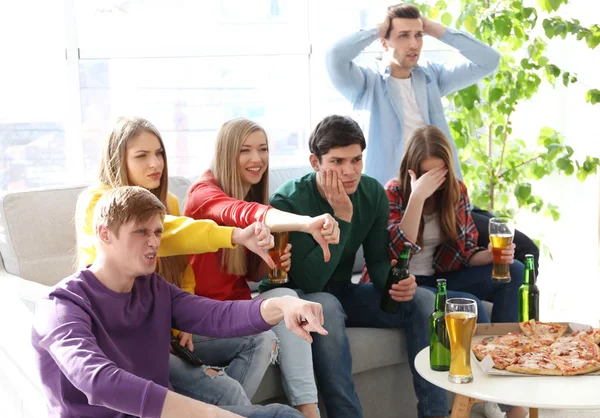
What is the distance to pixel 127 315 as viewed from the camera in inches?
77.2

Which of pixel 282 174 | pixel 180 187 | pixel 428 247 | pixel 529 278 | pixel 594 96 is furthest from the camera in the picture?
pixel 594 96

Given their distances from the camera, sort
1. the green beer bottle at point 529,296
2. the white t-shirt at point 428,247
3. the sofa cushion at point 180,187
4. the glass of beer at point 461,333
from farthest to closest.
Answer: the white t-shirt at point 428,247 < the sofa cushion at point 180,187 < the green beer bottle at point 529,296 < the glass of beer at point 461,333

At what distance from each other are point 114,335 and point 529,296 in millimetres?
1282

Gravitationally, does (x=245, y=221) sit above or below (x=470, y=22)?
below

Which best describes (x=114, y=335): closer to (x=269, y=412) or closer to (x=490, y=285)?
(x=269, y=412)

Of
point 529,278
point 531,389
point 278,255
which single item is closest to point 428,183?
point 529,278

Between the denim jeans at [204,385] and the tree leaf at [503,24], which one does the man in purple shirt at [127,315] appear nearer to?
the denim jeans at [204,385]

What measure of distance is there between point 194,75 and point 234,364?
2.03 metres

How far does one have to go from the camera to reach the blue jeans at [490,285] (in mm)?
3109

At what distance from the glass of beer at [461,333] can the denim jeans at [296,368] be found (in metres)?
0.58

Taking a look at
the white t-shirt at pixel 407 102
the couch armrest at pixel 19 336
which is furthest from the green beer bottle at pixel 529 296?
the couch armrest at pixel 19 336

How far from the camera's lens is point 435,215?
10.5 ft

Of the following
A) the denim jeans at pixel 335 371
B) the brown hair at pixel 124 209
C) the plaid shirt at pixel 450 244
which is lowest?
the denim jeans at pixel 335 371

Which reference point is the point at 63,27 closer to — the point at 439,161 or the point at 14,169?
the point at 14,169
